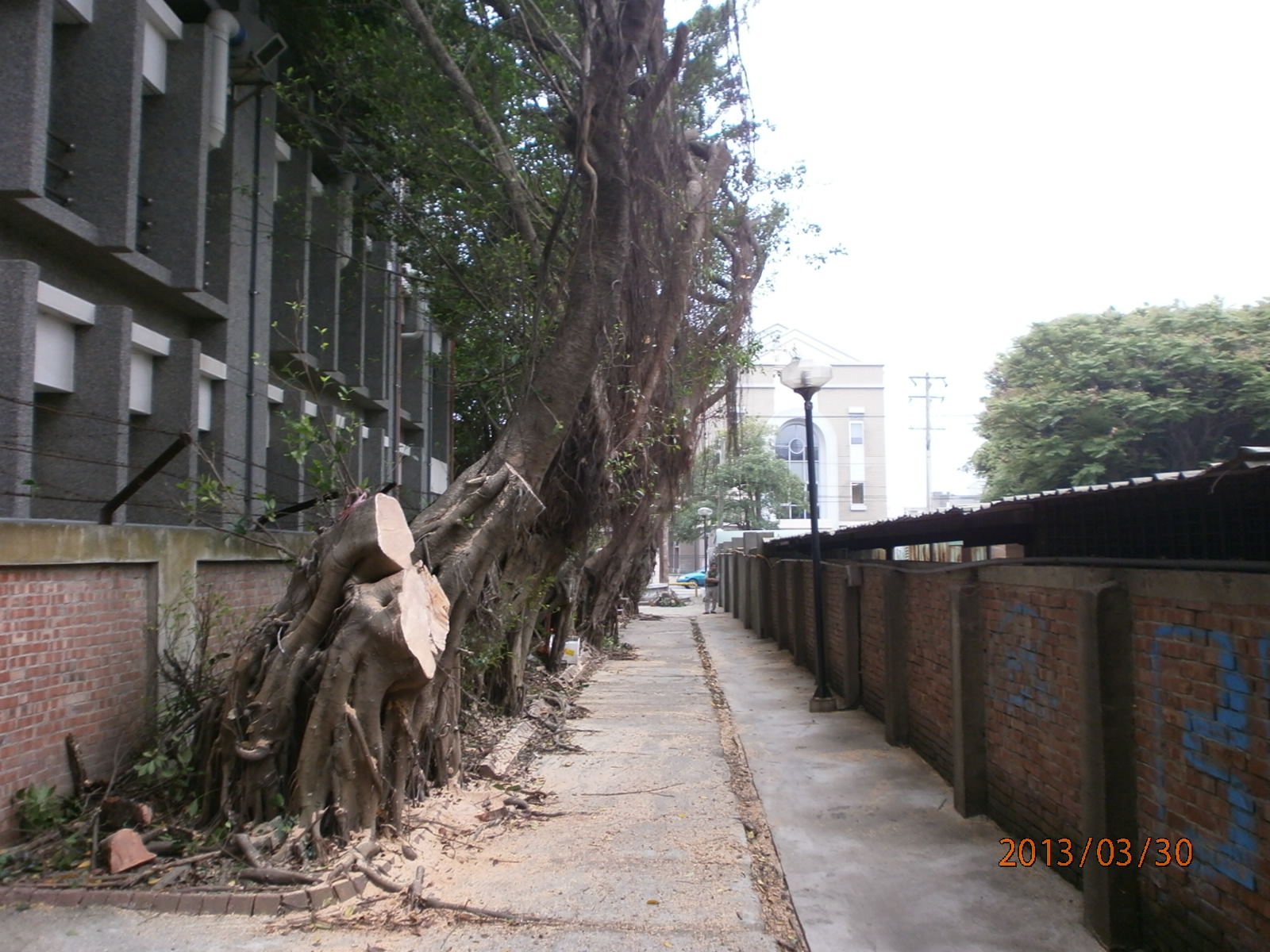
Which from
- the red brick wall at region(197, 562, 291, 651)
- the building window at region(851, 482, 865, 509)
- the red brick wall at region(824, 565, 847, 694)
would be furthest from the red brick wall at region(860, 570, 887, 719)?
the building window at region(851, 482, 865, 509)

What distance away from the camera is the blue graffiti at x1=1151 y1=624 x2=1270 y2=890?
383 centimetres

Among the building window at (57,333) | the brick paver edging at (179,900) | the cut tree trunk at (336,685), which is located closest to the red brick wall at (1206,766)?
the cut tree trunk at (336,685)

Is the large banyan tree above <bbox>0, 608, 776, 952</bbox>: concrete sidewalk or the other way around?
above

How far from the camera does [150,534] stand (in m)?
6.95

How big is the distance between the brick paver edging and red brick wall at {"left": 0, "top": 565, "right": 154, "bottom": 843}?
2.13 ft

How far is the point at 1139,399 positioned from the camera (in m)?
23.6

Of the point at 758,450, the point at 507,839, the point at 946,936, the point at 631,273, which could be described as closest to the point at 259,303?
the point at 631,273

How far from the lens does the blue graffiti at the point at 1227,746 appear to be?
383 cm

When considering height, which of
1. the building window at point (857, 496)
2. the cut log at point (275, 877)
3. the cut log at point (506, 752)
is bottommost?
the cut log at point (506, 752)

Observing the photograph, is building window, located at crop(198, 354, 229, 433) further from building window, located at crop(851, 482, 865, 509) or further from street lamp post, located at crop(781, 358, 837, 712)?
building window, located at crop(851, 482, 865, 509)

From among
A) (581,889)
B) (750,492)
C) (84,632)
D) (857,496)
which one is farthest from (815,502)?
(857,496)

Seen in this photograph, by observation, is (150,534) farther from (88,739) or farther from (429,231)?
(429,231)

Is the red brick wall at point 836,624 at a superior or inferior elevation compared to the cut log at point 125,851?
superior
